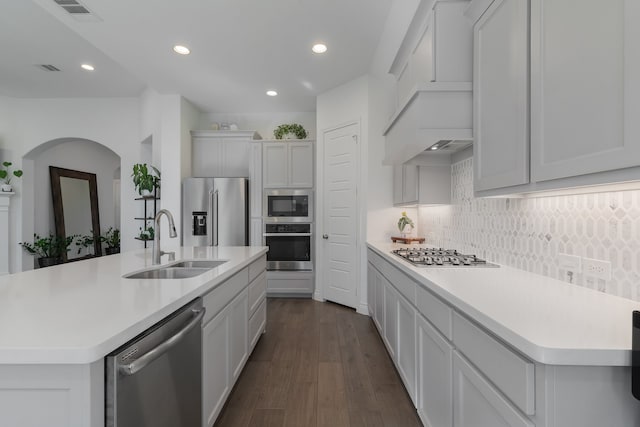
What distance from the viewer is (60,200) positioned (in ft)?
19.2

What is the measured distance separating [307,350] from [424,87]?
2.29 metres

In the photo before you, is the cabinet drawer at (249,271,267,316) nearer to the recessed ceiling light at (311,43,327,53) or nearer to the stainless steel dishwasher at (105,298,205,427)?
the stainless steel dishwasher at (105,298,205,427)

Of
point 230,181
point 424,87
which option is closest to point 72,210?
point 230,181

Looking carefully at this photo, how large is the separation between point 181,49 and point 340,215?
2597 mm

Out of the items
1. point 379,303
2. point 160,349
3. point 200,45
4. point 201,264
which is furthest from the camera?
point 200,45

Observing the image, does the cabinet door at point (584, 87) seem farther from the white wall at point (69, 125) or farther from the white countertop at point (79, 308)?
the white wall at point (69, 125)

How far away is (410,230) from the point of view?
3.50 metres

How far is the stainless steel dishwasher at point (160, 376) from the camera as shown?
879mm

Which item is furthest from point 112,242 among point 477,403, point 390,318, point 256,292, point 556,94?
point 556,94

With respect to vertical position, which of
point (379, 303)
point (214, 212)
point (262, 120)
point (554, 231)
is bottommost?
point (379, 303)

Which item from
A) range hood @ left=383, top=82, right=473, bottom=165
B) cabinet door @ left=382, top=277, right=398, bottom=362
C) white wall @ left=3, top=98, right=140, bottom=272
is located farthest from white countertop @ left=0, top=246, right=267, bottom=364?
white wall @ left=3, top=98, right=140, bottom=272

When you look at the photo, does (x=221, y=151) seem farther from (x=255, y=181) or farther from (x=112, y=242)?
(x=112, y=242)

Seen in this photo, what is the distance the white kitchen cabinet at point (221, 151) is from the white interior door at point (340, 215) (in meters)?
1.44

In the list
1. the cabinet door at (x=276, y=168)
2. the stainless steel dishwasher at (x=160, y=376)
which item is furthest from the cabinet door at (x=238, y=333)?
the cabinet door at (x=276, y=168)
